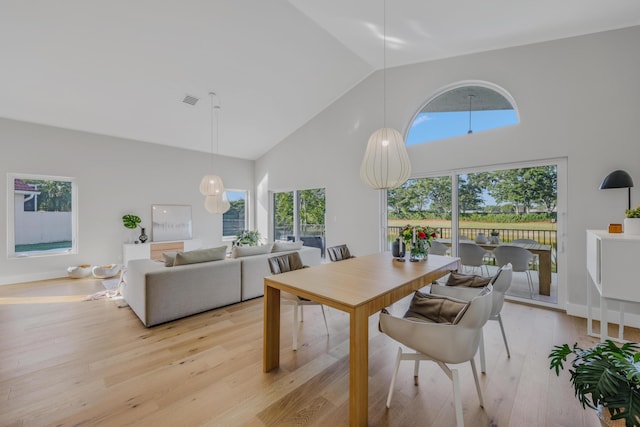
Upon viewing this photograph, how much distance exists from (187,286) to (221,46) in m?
3.23

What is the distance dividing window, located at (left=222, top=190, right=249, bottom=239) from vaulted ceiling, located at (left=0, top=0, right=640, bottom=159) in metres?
2.69

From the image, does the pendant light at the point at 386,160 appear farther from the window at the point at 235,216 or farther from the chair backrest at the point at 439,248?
the window at the point at 235,216

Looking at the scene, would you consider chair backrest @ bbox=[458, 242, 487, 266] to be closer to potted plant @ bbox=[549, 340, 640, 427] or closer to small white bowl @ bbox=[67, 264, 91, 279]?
potted plant @ bbox=[549, 340, 640, 427]

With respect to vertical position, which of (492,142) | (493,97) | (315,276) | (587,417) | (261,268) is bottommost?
(587,417)

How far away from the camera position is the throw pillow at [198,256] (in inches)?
126

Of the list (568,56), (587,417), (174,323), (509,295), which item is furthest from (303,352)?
(568,56)

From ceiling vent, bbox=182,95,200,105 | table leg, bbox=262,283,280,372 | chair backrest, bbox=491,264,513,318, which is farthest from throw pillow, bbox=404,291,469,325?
ceiling vent, bbox=182,95,200,105

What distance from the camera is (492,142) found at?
12.2 ft

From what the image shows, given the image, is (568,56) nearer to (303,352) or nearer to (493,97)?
(493,97)

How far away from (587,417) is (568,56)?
3757mm

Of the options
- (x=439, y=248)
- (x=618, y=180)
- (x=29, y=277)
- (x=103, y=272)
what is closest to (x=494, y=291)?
(x=618, y=180)

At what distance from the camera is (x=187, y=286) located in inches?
123

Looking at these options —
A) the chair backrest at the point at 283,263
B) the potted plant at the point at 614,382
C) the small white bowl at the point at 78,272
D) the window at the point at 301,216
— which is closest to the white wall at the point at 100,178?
the small white bowl at the point at 78,272

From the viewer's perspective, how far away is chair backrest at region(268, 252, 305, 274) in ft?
8.19
